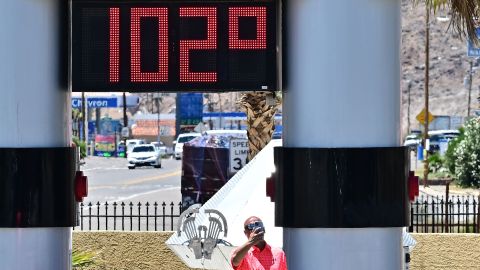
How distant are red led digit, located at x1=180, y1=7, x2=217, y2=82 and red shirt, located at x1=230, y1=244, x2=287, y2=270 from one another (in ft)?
3.83

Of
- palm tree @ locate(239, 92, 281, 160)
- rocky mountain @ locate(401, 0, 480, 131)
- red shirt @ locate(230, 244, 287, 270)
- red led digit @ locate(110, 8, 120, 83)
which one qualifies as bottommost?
red shirt @ locate(230, 244, 287, 270)

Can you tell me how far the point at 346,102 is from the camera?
6.71 meters

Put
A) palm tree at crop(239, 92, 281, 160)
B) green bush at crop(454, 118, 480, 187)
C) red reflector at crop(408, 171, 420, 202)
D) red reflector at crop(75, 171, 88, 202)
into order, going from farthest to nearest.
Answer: green bush at crop(454, 118, 480, 187)
palm tree at crop(239, 92, 281, 160)
red reflector at crop(75, 171, 88, 202)
red reflector at crop(408, 171, 420, 202)

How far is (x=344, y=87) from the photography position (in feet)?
22.0

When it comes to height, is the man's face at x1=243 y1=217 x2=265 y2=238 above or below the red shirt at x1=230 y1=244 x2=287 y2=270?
above

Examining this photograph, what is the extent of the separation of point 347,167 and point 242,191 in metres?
4.52

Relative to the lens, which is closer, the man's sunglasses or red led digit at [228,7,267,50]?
red led digit at [228,7,267,50]

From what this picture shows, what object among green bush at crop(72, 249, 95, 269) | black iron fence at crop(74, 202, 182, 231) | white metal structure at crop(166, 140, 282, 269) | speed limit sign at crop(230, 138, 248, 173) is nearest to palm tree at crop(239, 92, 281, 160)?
black iron fence at crop(74, 202, 182, 231)

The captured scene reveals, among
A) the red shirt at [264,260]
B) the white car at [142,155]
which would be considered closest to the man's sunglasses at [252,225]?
the red shirt at [264,260]

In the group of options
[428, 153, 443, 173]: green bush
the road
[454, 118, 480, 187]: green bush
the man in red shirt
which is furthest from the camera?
[428, 153, 443, 173]: green bush

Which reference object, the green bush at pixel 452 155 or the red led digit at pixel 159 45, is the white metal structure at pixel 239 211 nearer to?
the red led digit at pixel 159 45

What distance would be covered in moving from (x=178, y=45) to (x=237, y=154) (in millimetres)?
17880

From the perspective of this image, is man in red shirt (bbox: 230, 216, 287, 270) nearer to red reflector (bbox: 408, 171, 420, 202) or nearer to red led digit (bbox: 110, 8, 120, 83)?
red reflector (bbox: 408, 171, 420, 202)

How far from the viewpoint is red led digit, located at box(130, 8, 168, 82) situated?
671 centimetres
